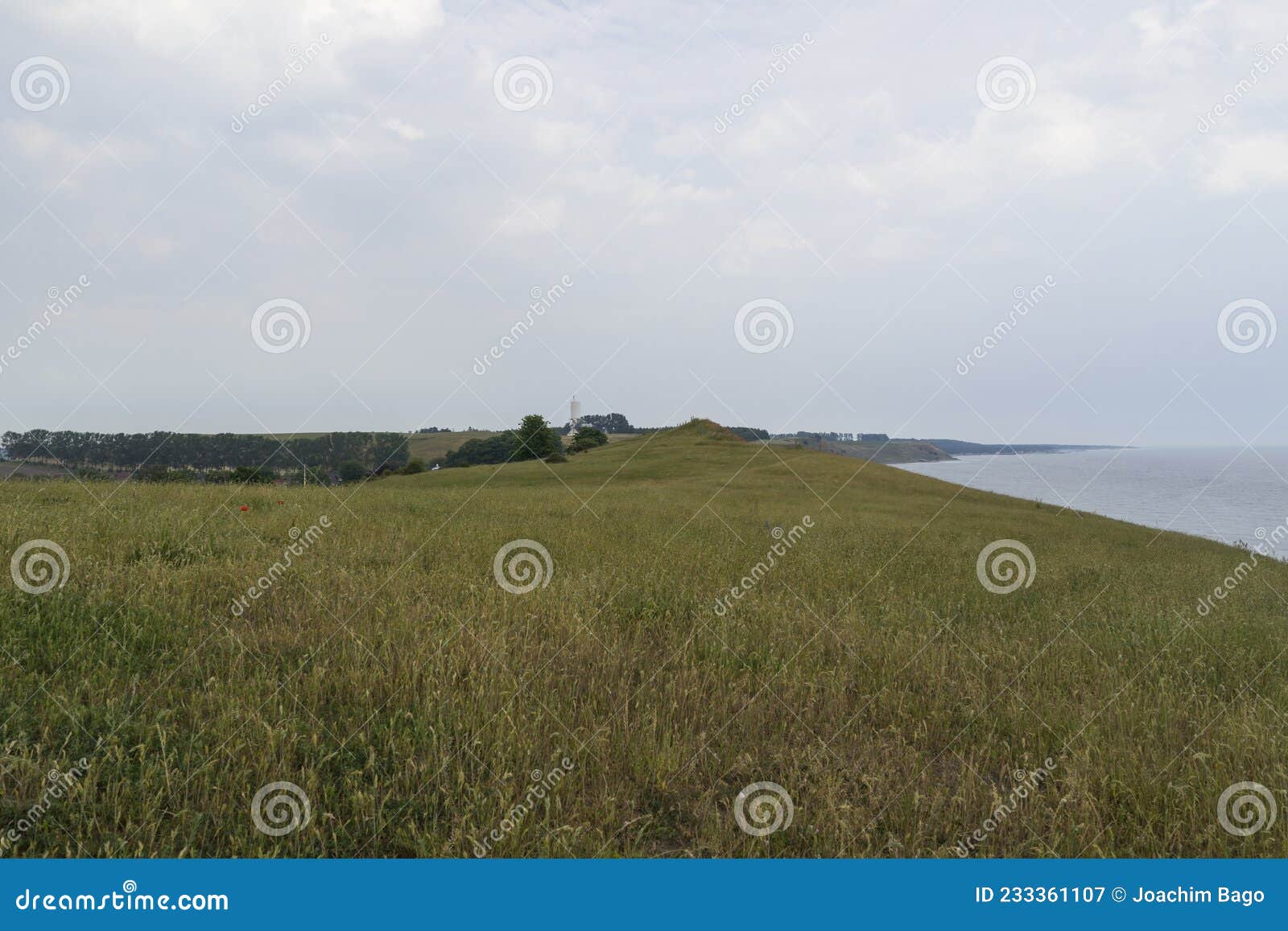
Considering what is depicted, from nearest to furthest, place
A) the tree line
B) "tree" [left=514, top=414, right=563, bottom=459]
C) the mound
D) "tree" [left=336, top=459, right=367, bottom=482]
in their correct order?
the tree line, "tree" [left=336, top=459, right=367, bottom=482], "tree" [left=514, top=414, right=563, bottom=459], the mound

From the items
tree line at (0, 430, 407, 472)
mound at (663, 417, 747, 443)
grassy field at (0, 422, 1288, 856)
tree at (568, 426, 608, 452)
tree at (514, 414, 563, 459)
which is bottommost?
tree line at (0, 430, 407, 472)

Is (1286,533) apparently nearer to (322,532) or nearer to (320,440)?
(322,532)

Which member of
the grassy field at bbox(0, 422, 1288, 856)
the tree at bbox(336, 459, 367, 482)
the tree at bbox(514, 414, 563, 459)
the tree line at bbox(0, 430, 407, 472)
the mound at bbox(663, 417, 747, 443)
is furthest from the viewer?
the mound at bbox(663, 417, 747, 443)

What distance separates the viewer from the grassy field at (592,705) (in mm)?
3172

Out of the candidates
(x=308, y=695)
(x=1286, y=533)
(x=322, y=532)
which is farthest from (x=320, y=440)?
(x=1286, y=533)

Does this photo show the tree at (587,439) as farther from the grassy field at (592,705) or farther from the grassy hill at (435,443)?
the grassy field at (592,705)

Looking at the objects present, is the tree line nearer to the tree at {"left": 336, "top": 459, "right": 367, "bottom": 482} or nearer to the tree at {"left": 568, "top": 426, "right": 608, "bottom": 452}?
the tree at {"left": 336, "top": 459, "right": 367, "bottom": 482}

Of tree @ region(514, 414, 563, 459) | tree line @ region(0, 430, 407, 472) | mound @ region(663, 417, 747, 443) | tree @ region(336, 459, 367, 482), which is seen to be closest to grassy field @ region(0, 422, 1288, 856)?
tree line @ region(0, 430, 407, 472)

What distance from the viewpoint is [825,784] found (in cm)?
349

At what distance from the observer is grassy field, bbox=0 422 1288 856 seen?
10.4ft

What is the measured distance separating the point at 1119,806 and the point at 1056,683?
1973 millimetres

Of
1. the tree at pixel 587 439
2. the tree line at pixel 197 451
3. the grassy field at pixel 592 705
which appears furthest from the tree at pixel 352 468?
the tree at pixel 587 439

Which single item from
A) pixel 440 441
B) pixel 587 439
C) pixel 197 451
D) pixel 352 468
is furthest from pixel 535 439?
pixel 440 441

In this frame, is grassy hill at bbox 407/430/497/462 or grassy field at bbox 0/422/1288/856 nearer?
grassy field at bbox 0/422/1288/856
